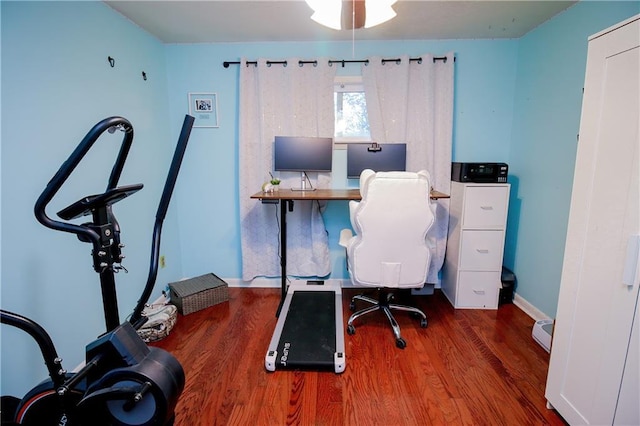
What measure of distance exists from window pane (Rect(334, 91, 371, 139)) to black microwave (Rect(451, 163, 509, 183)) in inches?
34.7

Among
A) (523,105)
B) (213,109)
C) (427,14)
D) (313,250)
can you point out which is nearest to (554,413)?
(313,250)

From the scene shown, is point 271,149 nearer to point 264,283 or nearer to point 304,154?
point 304,154

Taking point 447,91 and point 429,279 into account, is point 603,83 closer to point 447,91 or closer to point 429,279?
point 447,91

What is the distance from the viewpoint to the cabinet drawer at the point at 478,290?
2.42 metres

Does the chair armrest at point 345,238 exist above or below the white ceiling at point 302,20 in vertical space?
below

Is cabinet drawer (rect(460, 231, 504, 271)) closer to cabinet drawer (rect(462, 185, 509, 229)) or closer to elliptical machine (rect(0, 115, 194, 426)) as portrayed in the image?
cabinet drawer (rect(462, 185, 509, 229))

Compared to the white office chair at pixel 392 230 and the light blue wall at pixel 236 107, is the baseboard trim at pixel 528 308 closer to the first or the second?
the white office chair at pixel 392 230

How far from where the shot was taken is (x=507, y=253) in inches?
105

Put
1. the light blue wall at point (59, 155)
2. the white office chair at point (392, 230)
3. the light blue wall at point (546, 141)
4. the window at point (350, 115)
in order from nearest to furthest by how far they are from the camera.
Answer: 1. the light blue wall at point (59, 155)
2. the white office chair at point (392, 230)
3. the light blue wall at point (546, 141)
4. the window at point (350, 115)

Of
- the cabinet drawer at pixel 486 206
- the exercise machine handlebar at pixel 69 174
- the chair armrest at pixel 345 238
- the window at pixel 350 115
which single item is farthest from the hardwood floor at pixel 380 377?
the window at pixel 350 115

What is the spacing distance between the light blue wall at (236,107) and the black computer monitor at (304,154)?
0.19 metres

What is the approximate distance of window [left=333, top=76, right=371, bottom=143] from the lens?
2637 millimetres

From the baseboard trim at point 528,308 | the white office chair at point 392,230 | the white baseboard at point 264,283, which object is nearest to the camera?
the white office chair at point 392,230

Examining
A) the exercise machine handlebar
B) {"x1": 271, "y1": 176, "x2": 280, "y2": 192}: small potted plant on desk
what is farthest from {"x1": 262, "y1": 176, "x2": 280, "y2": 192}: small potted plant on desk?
the exercise machine handlebar
